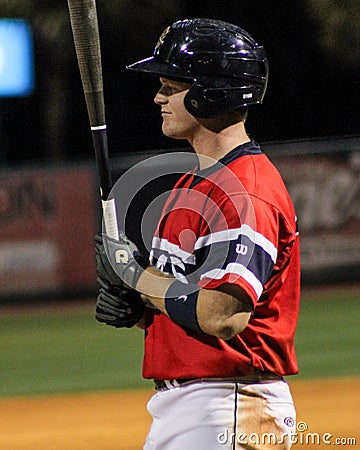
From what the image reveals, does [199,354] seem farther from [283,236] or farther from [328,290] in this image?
[328,290]

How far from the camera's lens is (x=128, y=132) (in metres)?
18.5

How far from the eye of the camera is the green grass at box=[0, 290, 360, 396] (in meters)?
8.57

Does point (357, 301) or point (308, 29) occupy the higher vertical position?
point (308, 29)

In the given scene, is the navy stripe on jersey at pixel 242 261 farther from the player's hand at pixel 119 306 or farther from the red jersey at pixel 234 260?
the player's hand at pixel 119 306

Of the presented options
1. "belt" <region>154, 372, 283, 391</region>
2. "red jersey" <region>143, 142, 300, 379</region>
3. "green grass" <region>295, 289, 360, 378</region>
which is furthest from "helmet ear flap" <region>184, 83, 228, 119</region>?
"green grass" <region>295, 289, 360, 378</region>

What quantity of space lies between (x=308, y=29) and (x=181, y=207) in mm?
16054

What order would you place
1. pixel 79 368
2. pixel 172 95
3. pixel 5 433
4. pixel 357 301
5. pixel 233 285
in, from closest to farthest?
pixel 233 285 → pixel 172 95 → pixel 5 433 → pixel 79 368 → pixel 357 301

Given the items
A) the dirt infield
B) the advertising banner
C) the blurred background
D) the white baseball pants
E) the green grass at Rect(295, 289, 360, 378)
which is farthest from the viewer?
the blurred background

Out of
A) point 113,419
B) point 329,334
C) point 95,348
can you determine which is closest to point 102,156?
point 113,419

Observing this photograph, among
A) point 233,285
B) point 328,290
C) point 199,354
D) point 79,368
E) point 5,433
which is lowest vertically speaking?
point 328,290

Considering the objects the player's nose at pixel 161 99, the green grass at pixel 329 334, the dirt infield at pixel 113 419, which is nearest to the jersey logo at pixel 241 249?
the player's nose at pixel 161 99

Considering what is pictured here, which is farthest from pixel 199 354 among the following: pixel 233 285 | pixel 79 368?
pixel 79 368

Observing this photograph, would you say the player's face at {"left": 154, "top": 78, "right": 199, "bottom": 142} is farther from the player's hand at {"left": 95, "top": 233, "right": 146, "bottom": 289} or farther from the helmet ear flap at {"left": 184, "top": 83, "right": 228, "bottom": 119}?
the player's hand at {"left": 95, "top": 233, "right": 146, "bottom": 289}

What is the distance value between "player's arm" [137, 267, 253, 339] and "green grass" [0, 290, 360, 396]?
5501 millimetres
